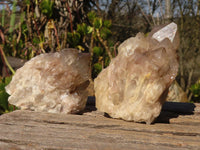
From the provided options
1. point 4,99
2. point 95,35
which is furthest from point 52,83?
point 95,35

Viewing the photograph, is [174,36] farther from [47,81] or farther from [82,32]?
[82,32]

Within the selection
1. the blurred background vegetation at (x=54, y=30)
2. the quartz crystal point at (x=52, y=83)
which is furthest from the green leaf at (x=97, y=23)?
the quartz crystal point at (x=52, y=83)

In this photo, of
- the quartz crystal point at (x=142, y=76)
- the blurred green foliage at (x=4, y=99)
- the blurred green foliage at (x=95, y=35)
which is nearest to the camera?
the quartz crystal point at (x=142, y=76)

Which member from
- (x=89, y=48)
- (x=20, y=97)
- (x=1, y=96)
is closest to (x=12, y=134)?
(x=20, y=97)

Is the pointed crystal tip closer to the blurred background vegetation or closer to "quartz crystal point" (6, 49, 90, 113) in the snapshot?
"quartz crystal point" (6, 49, 90, 113)

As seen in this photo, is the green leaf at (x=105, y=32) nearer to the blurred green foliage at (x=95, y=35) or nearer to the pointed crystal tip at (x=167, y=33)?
the blurred green foliage at (x=95, y=35)

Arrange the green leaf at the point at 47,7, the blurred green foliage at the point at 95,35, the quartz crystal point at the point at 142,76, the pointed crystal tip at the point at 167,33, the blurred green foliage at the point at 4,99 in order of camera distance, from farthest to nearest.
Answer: the blurred green foliage at the point at 95,35 < the green leaf at the point at 47,7 < the blurred green foliage at the point at 4,99 < the pointed crystal tip at the point at 167,33 < the quartz crystal point at the point at 142,76
